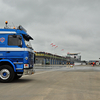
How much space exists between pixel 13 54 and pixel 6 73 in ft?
3.89

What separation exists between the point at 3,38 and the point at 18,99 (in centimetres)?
549

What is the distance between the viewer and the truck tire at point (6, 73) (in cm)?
991

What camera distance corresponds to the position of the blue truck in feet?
32.7

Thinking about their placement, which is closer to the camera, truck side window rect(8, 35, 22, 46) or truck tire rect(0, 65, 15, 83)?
truck tire rect(0, 65, 15, 83)

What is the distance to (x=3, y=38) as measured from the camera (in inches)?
404

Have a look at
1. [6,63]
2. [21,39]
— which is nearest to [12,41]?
[21,39]

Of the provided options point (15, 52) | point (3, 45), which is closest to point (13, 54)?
point (15, 52)

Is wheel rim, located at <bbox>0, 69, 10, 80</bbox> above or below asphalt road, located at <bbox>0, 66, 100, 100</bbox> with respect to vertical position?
above

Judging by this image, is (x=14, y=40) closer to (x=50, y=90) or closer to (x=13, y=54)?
(x=13, y=54)

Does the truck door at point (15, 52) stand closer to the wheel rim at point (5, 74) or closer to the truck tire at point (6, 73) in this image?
the truck tire at point (6, 73)

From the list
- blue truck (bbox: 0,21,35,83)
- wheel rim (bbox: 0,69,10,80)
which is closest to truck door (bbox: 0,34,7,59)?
blue truck (bbox: 0,21,35,83)

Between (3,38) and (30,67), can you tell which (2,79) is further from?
(3,38)

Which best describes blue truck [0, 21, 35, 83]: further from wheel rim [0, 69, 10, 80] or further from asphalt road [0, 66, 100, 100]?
asphalt road [0, 66, 100, 100]

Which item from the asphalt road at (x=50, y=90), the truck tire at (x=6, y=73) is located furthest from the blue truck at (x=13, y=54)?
the asphalt road at (x=50, y=90)
